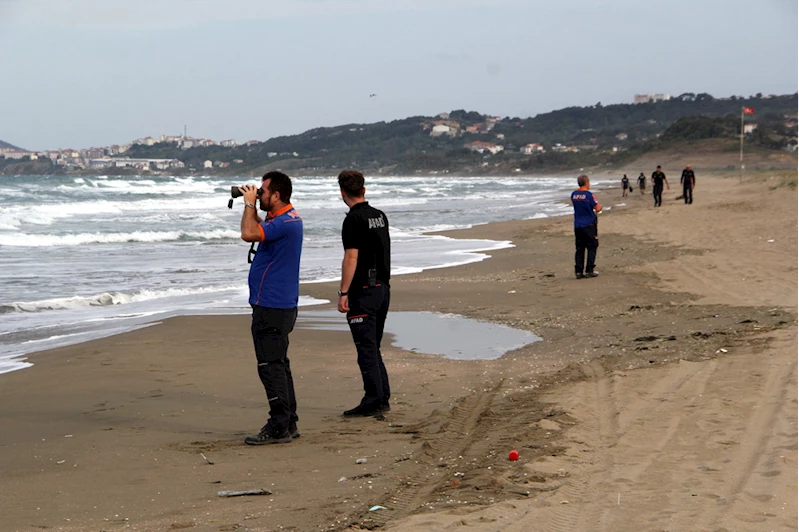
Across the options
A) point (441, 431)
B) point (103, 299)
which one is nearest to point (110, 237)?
point (103, 299)

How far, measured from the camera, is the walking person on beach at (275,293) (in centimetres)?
550

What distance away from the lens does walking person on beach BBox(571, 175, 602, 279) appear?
1347cm

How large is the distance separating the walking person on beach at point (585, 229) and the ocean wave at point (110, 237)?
47.2ft

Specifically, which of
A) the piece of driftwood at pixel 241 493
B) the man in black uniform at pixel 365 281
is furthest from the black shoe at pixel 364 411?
the piece of driftwood at pixel 241 493

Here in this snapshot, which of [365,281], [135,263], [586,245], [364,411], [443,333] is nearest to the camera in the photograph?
[364,411]

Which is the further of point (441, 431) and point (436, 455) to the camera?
point (441, 431)

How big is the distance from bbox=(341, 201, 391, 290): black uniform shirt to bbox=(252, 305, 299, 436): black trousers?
750 millimetres

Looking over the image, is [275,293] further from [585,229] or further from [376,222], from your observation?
[585,229]

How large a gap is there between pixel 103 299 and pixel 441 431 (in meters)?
8.15

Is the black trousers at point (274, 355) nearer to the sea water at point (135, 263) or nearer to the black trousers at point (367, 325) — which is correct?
the black trousers at point (367, 325)

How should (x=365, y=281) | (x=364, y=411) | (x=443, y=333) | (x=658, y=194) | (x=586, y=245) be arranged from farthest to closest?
(x=658, y=194), (x=586, y=245), (x=443, y=333), (x=365, y=281), (x=364, y=411)

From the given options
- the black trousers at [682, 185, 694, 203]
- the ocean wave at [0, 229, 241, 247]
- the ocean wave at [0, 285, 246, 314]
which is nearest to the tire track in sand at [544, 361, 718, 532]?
the ocean wave at [0, 285, 246, 314]

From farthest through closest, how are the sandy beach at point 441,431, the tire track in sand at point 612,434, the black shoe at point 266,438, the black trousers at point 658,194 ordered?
the black trousers at point 658,194, the black shoe at point 266,438, the sandy beach at point 441,431, the tire track in sand at point 612,434

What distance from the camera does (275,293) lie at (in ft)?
18.2
